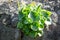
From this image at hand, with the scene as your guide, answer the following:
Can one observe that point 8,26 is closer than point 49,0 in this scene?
Yes

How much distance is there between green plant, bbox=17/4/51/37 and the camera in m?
3.02

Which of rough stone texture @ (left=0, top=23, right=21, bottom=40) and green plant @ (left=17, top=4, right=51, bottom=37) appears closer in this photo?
green plant @ (left=17, top=4, right=51, bottom=37)

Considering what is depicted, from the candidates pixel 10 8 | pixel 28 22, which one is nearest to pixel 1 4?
pixel 10 8

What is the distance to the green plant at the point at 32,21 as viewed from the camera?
9.89ft

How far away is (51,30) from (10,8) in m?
0.84

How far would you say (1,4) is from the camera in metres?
3.66

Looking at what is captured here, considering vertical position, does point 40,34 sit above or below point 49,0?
below

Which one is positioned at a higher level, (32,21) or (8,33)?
(32,21)

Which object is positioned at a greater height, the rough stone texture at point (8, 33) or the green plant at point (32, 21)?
the green plant at point (32, 21)

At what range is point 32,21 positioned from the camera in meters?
3.01

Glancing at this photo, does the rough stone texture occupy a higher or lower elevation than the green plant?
lower

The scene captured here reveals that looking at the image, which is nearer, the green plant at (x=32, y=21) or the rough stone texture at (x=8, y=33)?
the green plant at (x=32, y=21)

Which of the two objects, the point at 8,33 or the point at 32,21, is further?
the point at 8,33

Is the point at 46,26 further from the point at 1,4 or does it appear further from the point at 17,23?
the point at 1,4
